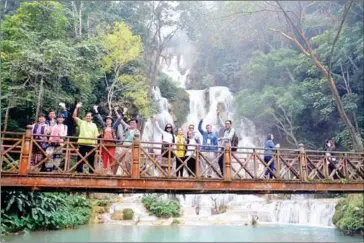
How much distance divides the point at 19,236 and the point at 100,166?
5.00 m

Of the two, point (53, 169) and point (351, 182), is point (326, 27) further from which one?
point (53, 169)

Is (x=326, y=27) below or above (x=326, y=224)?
above

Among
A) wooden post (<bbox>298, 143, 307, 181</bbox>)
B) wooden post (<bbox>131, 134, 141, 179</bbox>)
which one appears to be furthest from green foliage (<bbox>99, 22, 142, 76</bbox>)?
wooden post (<bbox>298, 143, 307, 181</bbox>)

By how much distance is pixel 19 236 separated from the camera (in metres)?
10.2

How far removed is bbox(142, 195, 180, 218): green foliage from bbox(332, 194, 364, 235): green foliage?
717 centimetres

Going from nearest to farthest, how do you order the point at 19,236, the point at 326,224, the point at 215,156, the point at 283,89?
1. the point at 215,156
2. the point at 19,236
3. the point at 326,224
4. the point at 283,89

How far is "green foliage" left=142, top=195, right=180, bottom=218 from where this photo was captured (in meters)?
17.6

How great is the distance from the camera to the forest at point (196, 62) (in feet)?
46.7

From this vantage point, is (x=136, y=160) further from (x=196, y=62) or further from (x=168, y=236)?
(x=196, y=62)

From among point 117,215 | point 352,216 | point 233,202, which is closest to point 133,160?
point 352,216

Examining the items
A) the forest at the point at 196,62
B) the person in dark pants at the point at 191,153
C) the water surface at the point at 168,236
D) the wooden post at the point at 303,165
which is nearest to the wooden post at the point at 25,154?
the person in dark pants at the point at 191,153

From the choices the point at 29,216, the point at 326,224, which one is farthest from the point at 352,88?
the point at 29,216

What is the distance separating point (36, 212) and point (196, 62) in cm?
2529

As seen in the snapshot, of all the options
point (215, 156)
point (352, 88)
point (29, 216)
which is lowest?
point (29, 216)
